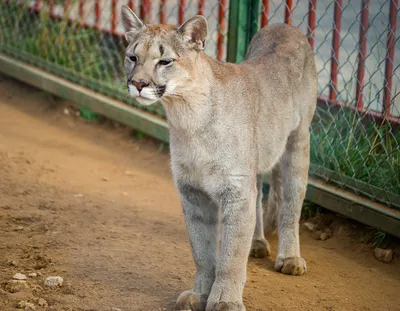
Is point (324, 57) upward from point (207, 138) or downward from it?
downward

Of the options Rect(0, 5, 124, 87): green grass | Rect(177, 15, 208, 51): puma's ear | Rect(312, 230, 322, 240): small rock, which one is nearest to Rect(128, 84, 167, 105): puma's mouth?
Rect(177, 15, 208, 51): puma's ear

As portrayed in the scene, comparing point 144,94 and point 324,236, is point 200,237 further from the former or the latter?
point 324,236

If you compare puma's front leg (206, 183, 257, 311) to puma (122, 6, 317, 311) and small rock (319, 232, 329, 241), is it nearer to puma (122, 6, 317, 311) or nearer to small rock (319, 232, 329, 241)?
puma (122, 6, 317, 311)

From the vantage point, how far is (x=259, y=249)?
5273 mm

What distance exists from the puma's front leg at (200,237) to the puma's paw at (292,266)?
0.72 meters

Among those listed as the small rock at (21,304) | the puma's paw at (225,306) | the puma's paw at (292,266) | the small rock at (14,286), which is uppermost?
the puma's paw at (225,306)

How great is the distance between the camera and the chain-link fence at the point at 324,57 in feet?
18.3

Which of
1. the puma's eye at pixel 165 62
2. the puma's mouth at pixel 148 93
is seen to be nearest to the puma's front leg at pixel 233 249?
the puma's mouth at pixel 148 93

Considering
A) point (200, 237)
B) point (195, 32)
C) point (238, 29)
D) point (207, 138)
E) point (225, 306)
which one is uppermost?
point (195, 32)

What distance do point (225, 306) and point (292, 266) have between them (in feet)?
3.06

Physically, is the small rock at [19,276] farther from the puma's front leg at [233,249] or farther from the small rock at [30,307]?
the puma's front leg at [233,249]

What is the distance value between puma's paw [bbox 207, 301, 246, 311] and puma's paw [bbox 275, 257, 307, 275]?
2.76 feet

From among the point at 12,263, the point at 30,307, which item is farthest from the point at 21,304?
the point at 12,263

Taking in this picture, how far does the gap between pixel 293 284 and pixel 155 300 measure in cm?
89
